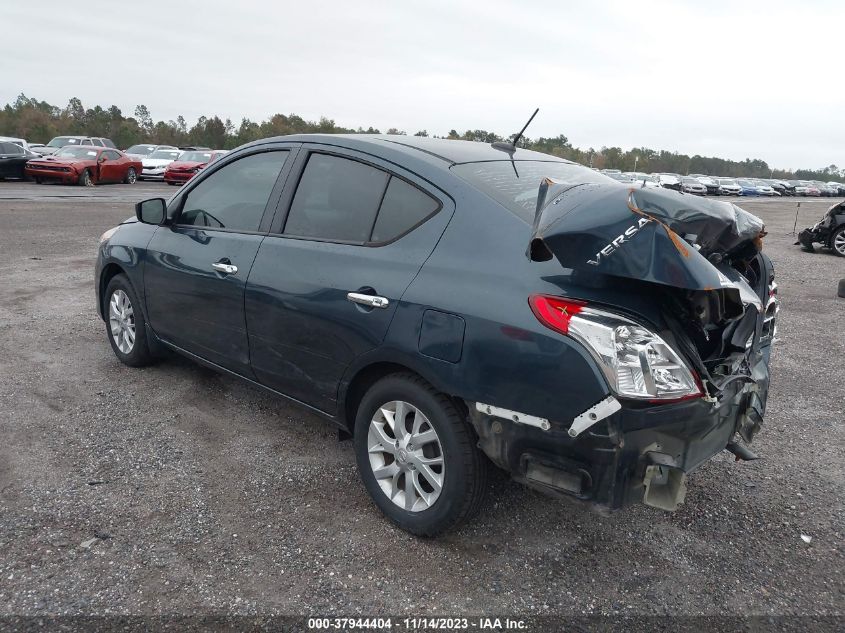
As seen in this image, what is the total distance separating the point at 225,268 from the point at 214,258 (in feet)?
0.57

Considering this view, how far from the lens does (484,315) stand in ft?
8.62

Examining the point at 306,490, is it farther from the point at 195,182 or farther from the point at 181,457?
the point at 195,182

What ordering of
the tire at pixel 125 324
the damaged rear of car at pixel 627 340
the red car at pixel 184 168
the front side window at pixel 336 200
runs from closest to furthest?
the damaged rear of car at pixel 627 340
the front side window at pixel 336 200
the tire at pixel 125 324
the red car at pixel 184 168

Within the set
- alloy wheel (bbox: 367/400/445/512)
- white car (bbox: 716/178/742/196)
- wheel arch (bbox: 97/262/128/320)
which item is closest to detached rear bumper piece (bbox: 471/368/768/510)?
alloy wheel (bbox: 367/400/445/512)

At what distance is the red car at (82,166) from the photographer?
22953 millimetres

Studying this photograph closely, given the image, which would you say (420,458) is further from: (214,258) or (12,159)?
(12,159)

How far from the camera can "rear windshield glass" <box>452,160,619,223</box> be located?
2.91 meters

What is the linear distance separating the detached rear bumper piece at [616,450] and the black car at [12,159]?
85.2 ft

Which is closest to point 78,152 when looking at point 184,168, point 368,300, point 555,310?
point 184,168

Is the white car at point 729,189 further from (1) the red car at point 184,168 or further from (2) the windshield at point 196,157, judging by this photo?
(1) the red car at point 184,168

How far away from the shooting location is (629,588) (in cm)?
278

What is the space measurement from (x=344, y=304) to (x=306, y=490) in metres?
1.01

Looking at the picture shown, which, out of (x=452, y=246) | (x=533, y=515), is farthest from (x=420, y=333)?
(x=533, y=515)

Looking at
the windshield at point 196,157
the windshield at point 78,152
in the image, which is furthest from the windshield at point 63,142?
the windshield at point 196,157
